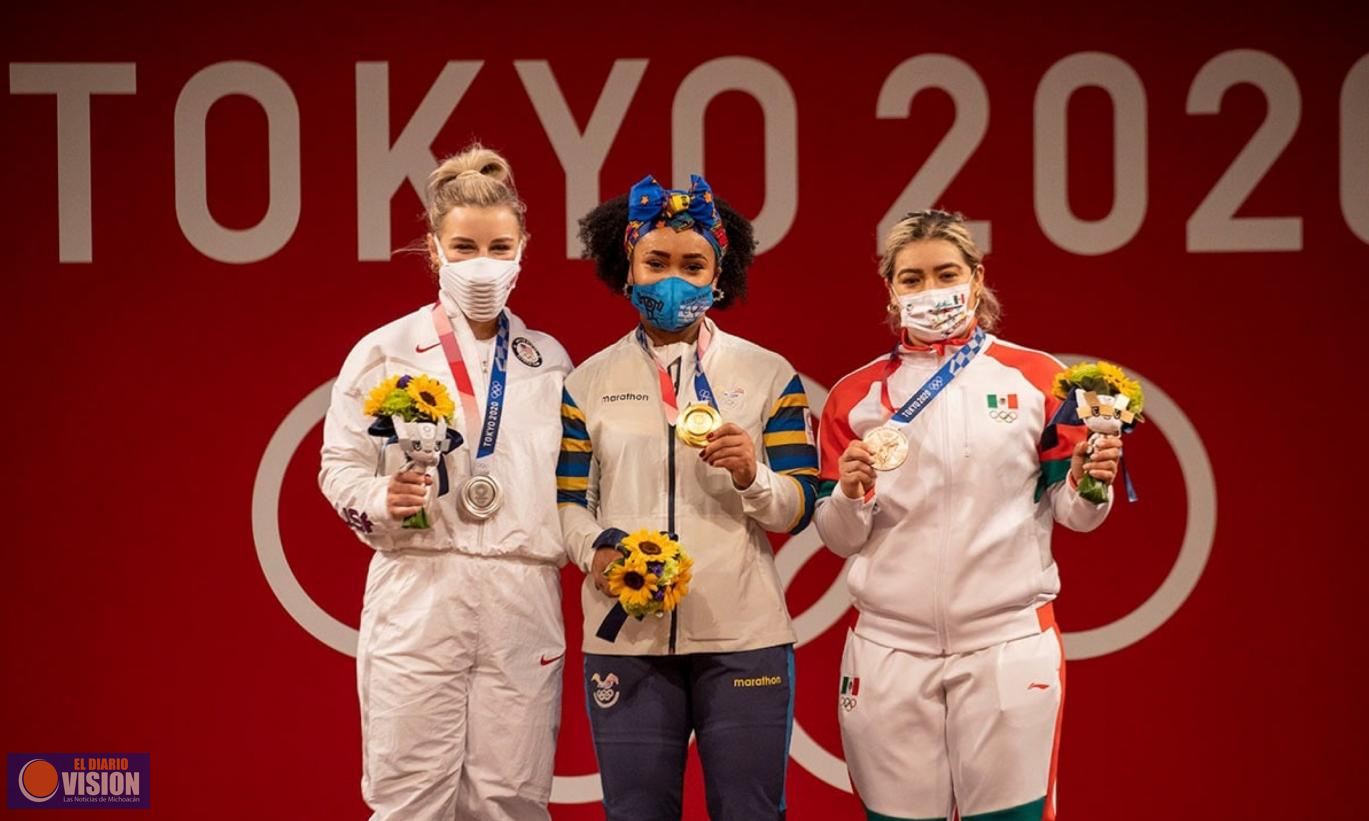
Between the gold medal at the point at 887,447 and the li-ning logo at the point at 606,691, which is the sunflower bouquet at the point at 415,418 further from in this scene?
the gold medal at the point at 887,447

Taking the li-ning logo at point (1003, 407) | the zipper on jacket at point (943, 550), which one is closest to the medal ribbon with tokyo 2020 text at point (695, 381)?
the zipper on jacket at point (943, 550)

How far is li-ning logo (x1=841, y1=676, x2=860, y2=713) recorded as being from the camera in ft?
10.4

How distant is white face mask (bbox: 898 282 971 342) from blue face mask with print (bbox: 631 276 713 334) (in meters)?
0.46

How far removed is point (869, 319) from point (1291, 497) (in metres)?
1.47

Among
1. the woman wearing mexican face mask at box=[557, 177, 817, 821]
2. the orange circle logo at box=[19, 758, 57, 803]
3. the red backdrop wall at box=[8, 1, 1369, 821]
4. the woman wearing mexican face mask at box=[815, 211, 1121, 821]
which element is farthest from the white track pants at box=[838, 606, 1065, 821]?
the orange circle logo at box=[19, 758, 57, 803]

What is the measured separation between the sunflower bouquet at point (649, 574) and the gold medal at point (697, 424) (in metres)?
→ 0.21

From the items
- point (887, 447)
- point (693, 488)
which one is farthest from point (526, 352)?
point (887, 447)

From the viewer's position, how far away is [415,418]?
306 centimetres

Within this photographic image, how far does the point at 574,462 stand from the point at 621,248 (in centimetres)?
59

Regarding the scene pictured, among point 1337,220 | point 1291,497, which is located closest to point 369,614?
point 1291,497

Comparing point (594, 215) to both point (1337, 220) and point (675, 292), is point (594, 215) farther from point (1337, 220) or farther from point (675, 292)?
point (1337, 220)

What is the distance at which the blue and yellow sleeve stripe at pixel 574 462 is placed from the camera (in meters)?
3.22

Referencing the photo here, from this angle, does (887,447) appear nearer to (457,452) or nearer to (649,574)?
(649,574)

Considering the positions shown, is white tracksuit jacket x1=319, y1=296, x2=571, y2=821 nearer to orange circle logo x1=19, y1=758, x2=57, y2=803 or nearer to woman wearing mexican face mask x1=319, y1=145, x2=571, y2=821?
woman wearing mexican face mask x1=319, y1=145, x2=571, y2=821
